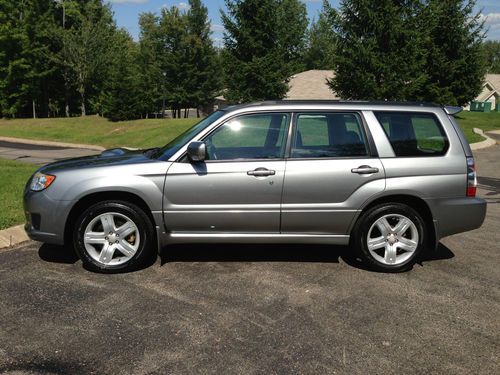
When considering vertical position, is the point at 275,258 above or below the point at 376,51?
below

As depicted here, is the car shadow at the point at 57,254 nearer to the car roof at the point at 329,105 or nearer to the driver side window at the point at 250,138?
the driver side window at the point at 250,138

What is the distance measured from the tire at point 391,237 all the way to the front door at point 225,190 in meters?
0.92

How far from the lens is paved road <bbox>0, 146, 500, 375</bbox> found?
325cm

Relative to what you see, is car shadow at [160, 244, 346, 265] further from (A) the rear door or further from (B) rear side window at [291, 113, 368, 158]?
(B) rear side window at [291, 113, 368, 158]

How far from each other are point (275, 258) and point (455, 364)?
2.41m

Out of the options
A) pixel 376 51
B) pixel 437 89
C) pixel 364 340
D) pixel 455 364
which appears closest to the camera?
pixel 455 364

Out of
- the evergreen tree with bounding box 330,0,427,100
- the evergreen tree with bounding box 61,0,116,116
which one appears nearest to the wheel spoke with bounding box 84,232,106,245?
the evergreen tree with bounding box 330,0,427,100

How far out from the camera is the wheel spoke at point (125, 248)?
15.8 feet

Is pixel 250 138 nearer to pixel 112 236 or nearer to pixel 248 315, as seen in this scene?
pixel 112 236

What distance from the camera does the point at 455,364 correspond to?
129 inches

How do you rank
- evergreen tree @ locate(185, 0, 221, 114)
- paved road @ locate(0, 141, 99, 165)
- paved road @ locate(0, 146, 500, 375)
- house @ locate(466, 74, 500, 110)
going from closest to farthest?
paved road @ locate(0, 146, 500, 375) < paved road @ locate(0, 141, 99, 165) < evergreen tree @ locate(185, 0, 221, 114) < house @ locate(466, 74, 500, 110)

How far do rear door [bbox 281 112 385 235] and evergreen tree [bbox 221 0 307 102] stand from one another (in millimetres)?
25211

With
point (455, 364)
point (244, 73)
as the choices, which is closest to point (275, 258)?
point (455, 364)

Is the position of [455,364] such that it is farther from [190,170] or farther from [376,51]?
[376,51]
